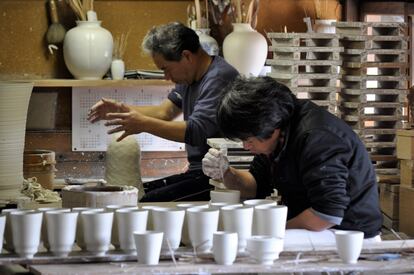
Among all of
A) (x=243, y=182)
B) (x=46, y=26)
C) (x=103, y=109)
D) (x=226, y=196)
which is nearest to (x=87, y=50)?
(x=46, y=26)

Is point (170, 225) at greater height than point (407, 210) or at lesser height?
greater

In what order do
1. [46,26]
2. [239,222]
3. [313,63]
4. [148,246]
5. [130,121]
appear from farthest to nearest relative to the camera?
1. [46,26]
2. [313,63]
3. [130,121]
4. [239,222]
5. [148,246]

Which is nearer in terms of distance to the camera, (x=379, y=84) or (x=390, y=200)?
(x=390, y=200)

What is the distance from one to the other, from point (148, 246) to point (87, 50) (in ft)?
14.3

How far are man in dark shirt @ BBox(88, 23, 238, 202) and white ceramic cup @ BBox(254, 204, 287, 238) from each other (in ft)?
6.63

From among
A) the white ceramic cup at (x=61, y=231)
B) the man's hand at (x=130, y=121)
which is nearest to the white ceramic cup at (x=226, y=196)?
the white ceramic cup at (x=61, y=231)

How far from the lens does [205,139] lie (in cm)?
560

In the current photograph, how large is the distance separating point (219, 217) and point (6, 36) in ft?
14.9

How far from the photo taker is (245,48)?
7.06 metres

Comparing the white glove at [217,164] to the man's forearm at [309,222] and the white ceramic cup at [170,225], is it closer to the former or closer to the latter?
the man's forearm at [309,222]

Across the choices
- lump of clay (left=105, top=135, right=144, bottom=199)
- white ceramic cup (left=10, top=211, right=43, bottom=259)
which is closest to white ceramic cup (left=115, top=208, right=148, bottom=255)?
white ceramic cup (left=10, top=211, right=43, bottom=259)

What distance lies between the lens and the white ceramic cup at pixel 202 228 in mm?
3250

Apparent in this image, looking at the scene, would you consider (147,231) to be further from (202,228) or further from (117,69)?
(117,69)

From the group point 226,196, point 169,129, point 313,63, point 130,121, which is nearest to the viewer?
point 226,196
